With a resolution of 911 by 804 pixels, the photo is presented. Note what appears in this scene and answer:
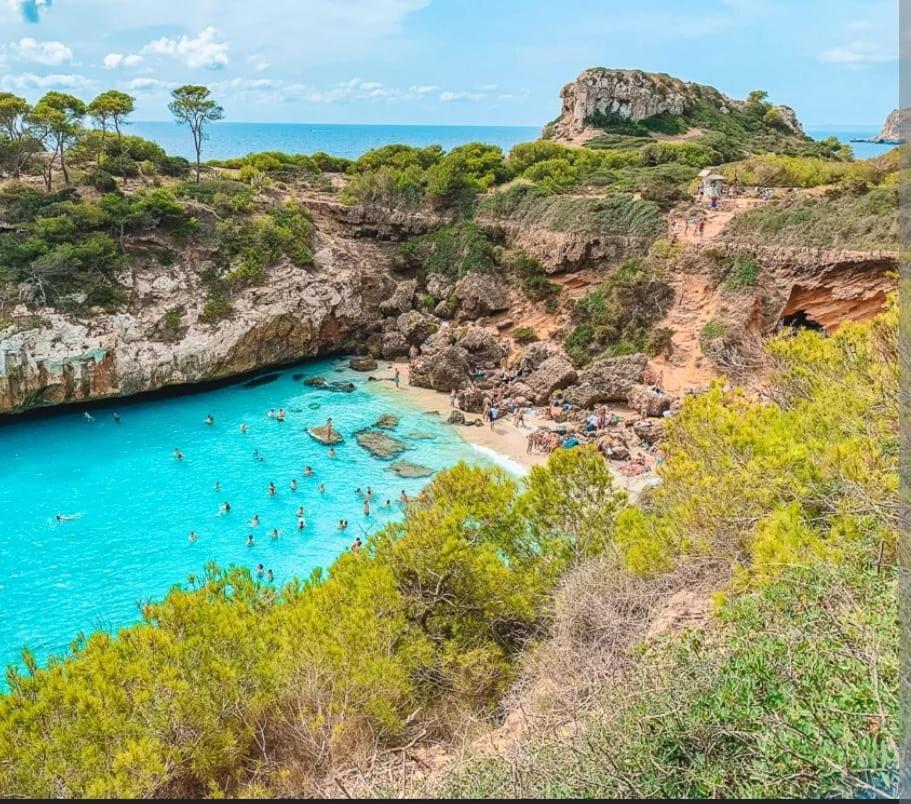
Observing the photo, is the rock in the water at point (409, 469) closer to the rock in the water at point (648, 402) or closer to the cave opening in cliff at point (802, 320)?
the rock in the water at point (648, 402)

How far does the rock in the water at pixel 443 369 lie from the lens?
100 ft

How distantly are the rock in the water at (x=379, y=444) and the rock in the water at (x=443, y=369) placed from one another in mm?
5051

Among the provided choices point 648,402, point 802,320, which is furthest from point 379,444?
point 802,320

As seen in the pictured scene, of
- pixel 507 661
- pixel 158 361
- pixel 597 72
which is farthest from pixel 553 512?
pixel 597 72

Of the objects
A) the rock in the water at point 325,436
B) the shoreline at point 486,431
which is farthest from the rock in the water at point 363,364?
the rock in the water at point 325,436

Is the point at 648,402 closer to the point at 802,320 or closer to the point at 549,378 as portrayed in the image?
the point at 549,378

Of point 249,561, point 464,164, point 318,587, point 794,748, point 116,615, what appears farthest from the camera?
point 464,164

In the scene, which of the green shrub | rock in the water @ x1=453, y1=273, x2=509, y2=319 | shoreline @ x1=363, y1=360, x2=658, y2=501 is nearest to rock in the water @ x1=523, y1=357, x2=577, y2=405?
shoreline @ x1=363, y1=360, x2=658, y2=501

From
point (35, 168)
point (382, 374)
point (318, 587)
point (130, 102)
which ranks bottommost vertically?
point (382, 374)

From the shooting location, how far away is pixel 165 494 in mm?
22547

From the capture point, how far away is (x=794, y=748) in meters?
5.27

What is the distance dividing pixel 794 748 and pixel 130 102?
4467 cm

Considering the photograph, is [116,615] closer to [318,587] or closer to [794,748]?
[318,587]

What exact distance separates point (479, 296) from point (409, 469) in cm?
1464
